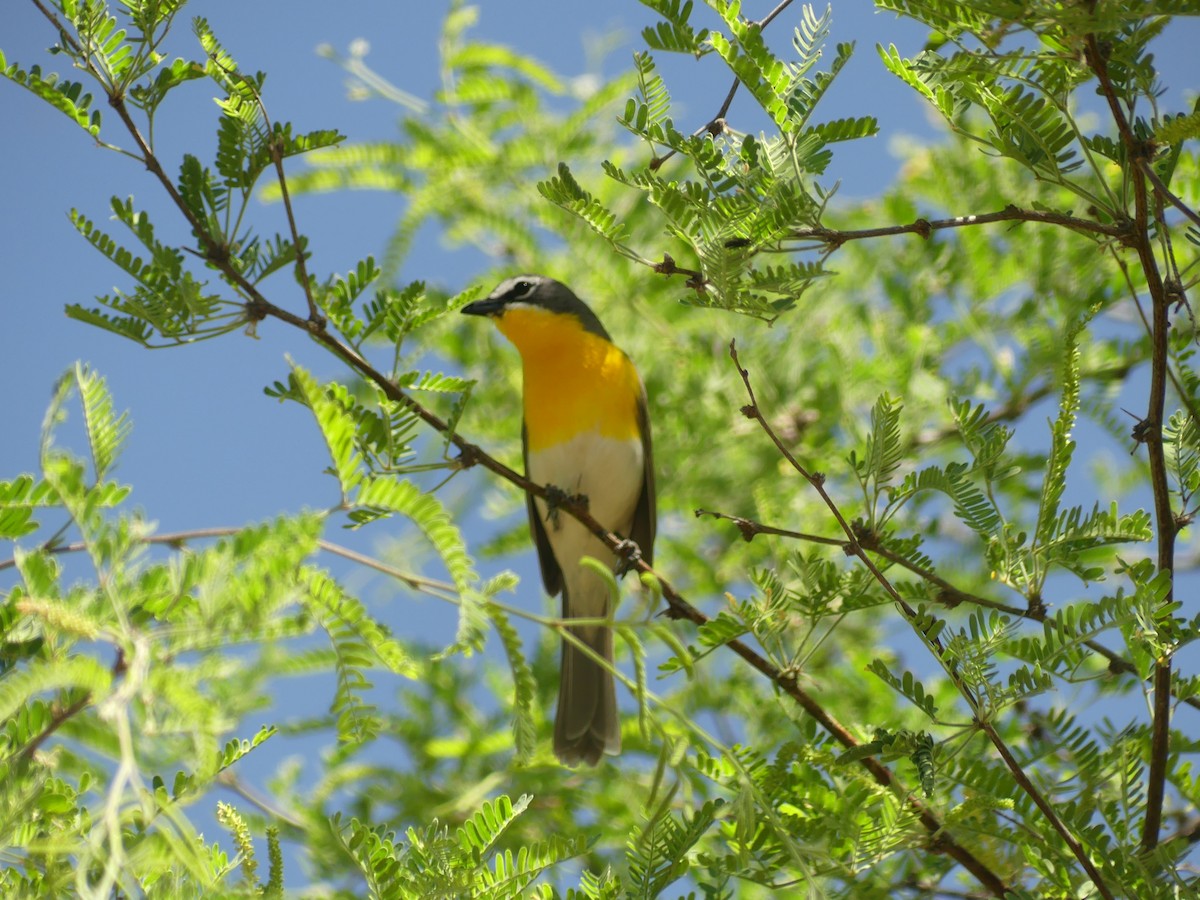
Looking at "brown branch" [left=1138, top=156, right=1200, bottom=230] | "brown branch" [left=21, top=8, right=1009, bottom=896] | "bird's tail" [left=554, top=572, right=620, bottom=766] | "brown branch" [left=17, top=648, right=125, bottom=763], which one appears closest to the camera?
"brown branch" [left=17, top=648, right=125, bottom=763]

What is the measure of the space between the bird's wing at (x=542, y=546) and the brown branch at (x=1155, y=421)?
362 cm

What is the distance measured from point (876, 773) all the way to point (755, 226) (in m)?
1.30

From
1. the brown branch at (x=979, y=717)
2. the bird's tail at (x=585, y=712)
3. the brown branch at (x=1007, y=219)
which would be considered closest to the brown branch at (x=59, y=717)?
the brown branch at (x=979, y=717)

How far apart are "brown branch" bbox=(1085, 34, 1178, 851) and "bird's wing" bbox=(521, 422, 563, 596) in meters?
3.62

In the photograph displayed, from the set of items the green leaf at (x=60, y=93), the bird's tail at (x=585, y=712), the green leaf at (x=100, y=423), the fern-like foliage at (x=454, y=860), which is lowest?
the fern-like foliage at (x=454, y=860)

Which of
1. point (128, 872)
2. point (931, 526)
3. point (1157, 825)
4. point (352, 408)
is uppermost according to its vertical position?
point (931, 526)

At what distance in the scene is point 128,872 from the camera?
5.37 feet

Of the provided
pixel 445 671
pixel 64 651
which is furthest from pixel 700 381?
pixel 64 651

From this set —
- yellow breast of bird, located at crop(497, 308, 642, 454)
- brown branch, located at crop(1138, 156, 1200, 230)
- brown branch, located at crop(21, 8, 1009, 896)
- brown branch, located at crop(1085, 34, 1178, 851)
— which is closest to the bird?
yellow breast of bird, located at crop(497, 308, 642, 454)

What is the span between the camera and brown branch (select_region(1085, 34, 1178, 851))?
2.19 meters

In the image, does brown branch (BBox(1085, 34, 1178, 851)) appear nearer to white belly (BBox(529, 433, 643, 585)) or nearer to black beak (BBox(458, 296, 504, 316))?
white belly (BBox(529, 433, 643, 585))

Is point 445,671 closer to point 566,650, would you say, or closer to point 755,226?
point 566,650

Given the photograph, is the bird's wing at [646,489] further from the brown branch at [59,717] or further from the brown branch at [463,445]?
the brown branch at [59,717]

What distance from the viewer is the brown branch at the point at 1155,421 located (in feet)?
7.20
